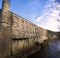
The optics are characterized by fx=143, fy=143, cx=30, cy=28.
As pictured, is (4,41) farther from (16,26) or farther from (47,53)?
(47,53)

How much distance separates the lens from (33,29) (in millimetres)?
20203

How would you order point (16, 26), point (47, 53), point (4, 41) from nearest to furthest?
point (4, 41) < point (16, 26) < point (47, 53)

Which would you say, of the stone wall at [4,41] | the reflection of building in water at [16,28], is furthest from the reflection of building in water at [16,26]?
the stone wall at [4,41]

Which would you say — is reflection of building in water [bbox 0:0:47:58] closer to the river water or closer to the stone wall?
the stone wall

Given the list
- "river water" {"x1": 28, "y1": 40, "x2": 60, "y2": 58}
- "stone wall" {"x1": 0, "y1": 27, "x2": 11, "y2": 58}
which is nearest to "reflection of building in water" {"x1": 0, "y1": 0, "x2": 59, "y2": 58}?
"stone wall" {"x1": 0, "y1": 27, "x2": 11, "y2": 58}

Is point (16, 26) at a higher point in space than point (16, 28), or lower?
higher

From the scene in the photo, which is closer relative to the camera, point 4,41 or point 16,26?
point 4,41

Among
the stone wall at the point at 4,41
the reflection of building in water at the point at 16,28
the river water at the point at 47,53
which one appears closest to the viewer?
the stone wall at the point at 4,41

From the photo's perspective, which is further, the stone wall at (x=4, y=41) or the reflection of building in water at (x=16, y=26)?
the reflection of building in water at (x=16, y=26)

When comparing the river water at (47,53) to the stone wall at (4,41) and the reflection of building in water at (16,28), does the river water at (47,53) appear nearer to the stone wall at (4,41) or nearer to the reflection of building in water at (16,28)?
the reflection of building in water at (16,28)

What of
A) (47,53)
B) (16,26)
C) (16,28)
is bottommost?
(47,53)

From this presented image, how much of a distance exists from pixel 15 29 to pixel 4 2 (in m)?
3.15

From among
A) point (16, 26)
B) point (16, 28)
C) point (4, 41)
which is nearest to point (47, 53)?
point (16, 28)

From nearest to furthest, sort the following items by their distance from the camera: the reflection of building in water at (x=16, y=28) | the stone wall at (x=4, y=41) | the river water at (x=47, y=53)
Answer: the stone wall at (x=4, y=41), the reflection of building in water at (x=16, y=28), the river water at (x=47, y=53)
